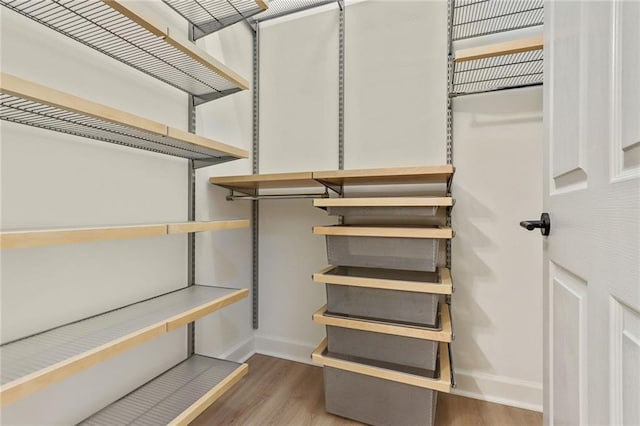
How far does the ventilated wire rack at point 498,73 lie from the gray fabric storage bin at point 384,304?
1015 mm

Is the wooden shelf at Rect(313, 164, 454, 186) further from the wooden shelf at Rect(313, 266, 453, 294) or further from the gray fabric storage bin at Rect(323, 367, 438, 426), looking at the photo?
the gray fabric storage bin at Rect(323, 367, 438, 426)

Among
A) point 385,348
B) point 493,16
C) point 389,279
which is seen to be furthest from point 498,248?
point 493,16

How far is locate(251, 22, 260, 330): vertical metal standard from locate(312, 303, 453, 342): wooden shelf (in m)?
0.72

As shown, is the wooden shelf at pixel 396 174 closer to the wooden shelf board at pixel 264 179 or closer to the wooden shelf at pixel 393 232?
the wooden shelf board at pixel 264 179

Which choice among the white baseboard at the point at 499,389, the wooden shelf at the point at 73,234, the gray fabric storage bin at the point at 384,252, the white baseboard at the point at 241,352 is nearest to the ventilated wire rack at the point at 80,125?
the wooden shelf at the point at 73,234

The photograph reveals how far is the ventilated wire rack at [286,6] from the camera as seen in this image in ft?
5.99

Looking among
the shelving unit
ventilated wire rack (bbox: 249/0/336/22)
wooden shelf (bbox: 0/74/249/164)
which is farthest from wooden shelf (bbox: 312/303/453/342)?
ventilated wire rack (bbox: 249/0/336/22)

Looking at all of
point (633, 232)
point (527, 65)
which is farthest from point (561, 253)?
point (527, 65)

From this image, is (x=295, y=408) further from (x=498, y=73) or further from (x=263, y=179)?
(x=498, y=73)

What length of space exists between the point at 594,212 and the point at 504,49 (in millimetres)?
933

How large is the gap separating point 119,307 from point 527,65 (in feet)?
6.52

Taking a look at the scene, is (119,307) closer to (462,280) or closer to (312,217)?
(312,217)

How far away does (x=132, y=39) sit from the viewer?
106 centimetres

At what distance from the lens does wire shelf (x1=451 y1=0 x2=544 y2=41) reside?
1.33 m
